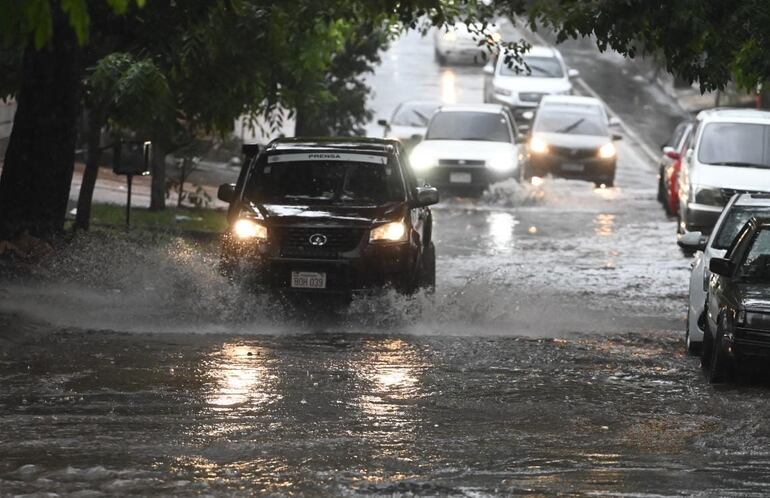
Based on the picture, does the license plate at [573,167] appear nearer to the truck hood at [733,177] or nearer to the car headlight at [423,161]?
the car headlight at [423,161]

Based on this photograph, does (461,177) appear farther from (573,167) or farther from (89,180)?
(89,180)

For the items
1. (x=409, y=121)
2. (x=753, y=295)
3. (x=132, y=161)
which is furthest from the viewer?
(x=409, y=121)

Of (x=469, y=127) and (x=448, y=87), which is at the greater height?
(x=448, y=87)

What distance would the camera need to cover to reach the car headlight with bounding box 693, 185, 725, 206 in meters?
23.9

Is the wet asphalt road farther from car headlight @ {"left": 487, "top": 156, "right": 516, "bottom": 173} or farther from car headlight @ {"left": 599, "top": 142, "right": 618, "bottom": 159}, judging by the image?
car headlight @ {"left": 599, "top": 142, "right": 618, "bottom": 159}

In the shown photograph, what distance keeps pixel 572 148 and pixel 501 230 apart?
775 cm

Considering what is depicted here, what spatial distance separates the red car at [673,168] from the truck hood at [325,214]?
12513mm

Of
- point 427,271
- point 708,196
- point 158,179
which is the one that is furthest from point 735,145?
point 427,271

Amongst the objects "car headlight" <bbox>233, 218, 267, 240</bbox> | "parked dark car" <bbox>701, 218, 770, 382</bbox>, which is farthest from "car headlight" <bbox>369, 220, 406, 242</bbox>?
"parked dark car" <bbox>701, 218, 770, 382</bbox>

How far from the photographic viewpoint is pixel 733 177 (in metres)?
24.2

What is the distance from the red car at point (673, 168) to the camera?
93.6 ft

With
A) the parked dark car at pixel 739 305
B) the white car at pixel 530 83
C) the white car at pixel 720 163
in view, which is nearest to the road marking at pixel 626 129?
the white car at pixel 530 83

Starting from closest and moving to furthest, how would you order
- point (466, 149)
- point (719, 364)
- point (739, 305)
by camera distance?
point (739, 305) → point (719, 364) → point (466, 149)

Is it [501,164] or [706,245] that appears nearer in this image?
[706,245]
